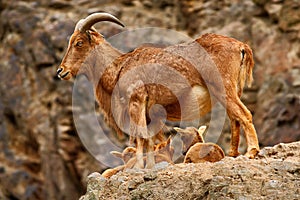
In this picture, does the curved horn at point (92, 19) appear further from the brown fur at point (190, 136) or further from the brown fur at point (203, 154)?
the brown fur at point (203, 154)

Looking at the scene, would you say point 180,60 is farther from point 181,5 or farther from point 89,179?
point 181,5

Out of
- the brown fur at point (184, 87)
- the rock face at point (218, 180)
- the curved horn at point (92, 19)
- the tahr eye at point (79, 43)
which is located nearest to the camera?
the rock face at point (218, 180)

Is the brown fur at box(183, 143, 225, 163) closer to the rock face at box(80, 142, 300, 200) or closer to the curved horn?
the rock face at box(80, 142, 300, 200)

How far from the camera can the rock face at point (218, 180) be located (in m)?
9.23

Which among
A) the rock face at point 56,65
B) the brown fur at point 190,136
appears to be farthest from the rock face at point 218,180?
the rock face at point 56,65

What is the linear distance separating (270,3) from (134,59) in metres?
11.8

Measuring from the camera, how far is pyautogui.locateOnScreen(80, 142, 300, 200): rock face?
9.23 m

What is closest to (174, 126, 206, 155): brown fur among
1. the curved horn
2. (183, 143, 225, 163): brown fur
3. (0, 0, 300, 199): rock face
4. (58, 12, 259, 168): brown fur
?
(58, 12, 259, 168): brown fur

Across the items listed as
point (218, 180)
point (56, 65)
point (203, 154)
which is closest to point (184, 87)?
point (203, 154)

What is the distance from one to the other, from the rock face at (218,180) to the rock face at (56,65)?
36.8ft

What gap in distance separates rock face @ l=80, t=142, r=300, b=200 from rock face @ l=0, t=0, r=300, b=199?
36.8 ft

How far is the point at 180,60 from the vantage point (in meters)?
11.2

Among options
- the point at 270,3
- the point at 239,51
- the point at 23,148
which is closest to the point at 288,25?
the point at 270,3

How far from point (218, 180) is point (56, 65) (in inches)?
593
